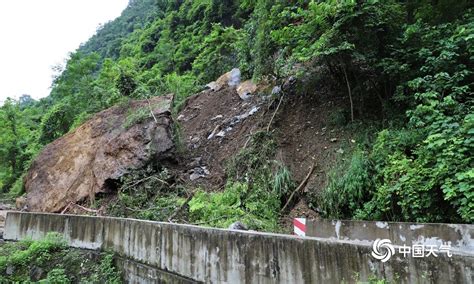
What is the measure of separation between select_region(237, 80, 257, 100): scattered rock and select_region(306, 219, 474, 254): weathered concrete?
7479mm

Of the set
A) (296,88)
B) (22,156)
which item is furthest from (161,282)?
(22,156)

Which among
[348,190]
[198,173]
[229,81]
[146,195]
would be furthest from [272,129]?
[229,81]

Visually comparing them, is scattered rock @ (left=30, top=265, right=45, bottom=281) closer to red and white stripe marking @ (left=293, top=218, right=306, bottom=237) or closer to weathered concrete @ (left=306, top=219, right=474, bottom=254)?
red and white stripe marking @ (left=293, top=218, right=306, bottom=237)

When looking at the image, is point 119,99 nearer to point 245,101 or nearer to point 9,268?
point 245,101

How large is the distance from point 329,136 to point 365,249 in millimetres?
5404

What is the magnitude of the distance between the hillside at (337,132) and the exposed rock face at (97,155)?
44 cm

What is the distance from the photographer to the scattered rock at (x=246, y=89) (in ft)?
42.0

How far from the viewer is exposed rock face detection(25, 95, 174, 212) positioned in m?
10.0

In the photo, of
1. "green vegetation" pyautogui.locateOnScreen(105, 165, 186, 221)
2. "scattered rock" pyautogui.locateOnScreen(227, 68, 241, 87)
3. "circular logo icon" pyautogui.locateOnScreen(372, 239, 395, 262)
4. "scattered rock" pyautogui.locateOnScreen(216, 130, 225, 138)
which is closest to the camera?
"circular logo icon" pyautogui.locateOnScreen(372, 239, 395, 262)

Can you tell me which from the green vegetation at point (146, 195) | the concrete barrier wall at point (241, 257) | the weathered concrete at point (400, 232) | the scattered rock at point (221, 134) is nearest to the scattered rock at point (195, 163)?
the green vegetation at point (146, 195)

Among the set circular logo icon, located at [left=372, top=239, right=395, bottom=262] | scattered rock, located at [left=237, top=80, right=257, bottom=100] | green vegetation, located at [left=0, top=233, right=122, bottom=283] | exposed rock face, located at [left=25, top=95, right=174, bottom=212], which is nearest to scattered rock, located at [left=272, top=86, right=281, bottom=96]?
scattered rock, located at [left=237, top=80, right=257, bottom=100]

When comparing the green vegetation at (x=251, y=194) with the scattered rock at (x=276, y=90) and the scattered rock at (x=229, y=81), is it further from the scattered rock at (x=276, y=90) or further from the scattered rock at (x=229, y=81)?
the scattered rock at (x=229, y=81)

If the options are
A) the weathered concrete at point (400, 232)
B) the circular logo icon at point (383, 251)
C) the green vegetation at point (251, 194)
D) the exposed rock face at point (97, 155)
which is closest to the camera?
the circular logo icon at point (383, 251)

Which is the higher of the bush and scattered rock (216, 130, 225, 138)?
scattered rock (216, 130, 225, 138)
